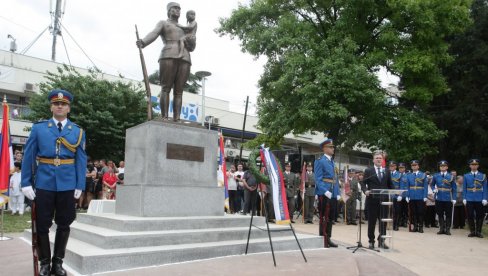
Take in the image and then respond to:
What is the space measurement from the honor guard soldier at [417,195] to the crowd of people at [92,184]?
31.2ft

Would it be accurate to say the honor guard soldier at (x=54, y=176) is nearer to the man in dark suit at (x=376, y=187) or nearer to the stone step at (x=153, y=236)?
the stone step at (x=153, y=236)

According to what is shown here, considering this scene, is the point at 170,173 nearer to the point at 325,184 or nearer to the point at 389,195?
the point at 325,184

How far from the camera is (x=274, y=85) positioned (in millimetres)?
19609

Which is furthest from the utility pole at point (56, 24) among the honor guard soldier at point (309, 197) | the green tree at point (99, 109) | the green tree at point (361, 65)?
the honor guard soldier at point (309, 197)

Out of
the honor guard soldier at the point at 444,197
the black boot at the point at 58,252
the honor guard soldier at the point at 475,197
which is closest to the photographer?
the black boot at the point at 58,252

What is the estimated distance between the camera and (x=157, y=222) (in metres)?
7.06

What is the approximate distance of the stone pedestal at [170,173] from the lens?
7.81 metres

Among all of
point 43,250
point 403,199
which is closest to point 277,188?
point 43,250

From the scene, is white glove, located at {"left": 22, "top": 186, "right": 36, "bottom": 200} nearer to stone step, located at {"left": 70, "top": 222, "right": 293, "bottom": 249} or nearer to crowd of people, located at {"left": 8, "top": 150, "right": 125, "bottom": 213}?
stone step, located at {"left": 70, "top": 222, "right": 293, "bottom": 249}

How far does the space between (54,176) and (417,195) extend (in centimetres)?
1203

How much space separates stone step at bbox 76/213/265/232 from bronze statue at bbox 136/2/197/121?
2.28m

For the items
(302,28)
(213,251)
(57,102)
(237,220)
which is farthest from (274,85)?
(57,102)

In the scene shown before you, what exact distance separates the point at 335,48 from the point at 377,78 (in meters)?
2.20

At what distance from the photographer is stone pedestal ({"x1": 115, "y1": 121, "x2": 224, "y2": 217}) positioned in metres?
7.81
